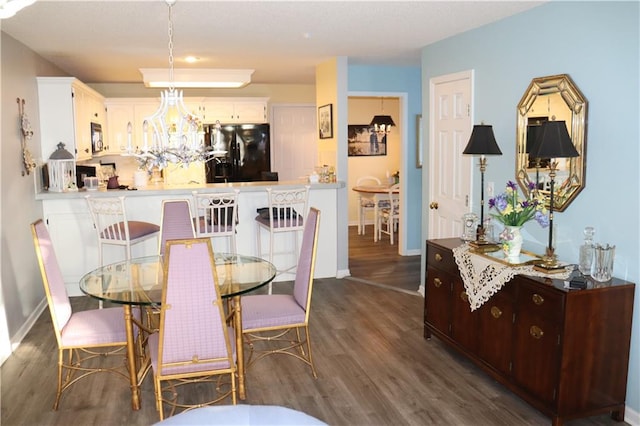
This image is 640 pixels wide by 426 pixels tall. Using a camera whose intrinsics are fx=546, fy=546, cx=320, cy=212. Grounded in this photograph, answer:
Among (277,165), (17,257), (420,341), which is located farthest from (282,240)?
(277,165)

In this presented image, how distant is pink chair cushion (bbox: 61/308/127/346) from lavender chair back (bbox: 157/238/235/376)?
0.52 m

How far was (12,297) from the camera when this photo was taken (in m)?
4.20

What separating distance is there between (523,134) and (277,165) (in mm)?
5740

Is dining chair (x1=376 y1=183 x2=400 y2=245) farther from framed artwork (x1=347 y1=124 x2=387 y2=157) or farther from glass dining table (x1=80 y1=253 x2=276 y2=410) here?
glass dining table (x1=80 y1=253 x2=276 y2=410)

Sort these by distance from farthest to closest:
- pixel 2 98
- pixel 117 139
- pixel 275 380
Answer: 1. pixel 117 139
2. pixel 2 98
3. pixel 275 380

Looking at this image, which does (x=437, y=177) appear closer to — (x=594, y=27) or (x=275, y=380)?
(x=594, y=27)

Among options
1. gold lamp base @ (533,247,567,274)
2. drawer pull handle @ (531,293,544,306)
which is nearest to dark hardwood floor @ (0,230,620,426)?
drawer pull handle @ (531,293,544,306)

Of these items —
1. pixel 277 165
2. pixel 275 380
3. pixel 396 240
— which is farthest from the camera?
pixel 277 165

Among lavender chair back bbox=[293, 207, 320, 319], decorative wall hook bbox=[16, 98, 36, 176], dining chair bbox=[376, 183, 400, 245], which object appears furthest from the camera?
dining chair bbox=[376, 183, 400, 245]

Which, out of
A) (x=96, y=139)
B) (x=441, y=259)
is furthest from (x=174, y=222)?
(x=96, y=139)

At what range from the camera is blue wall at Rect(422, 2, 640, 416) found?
116 inches

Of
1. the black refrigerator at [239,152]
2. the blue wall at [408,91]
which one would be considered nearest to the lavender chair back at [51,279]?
the blue wall at [408,91]

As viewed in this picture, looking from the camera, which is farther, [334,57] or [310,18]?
[334,57]

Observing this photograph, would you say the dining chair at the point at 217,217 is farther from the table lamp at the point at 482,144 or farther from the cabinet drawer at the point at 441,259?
the table lamp at the point at 482,144
